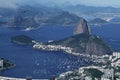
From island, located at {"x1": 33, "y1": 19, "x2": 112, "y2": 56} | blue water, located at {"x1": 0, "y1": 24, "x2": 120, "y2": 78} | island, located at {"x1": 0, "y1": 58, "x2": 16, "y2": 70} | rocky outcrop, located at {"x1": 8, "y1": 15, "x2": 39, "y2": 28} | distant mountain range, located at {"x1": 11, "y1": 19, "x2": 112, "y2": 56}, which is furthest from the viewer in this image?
rocky outcrop, located at {"x1": 8, "y1": 15, "x2": 39, "y2": 28}

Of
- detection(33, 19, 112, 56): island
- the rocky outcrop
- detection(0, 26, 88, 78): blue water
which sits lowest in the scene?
detection(0, 26, 88, 78): blue water

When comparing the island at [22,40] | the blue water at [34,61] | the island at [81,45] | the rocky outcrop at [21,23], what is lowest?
the blue water at [34,61]

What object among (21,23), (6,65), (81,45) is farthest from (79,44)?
(21,23)

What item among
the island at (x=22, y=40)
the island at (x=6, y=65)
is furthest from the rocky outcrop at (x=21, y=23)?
the island at (x=6, y=65)

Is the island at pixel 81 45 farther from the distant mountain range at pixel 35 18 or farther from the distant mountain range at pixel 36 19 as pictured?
the distant mountain range at pixel 36 19

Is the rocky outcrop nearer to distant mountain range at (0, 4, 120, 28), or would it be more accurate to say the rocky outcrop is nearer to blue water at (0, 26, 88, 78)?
distant mountain range at (0, 4, 120, 28)

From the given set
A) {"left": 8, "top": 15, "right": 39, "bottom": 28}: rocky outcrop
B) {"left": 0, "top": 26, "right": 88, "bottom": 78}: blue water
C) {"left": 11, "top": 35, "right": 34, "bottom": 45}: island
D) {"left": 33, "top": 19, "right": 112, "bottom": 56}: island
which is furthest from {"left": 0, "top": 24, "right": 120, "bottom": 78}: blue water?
{"left": 8, "top": 15, "right": 39, "bottom": 28}: rocky outcrop

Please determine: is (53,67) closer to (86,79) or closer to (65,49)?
(86,79)

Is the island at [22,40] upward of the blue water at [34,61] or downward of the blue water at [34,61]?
upward

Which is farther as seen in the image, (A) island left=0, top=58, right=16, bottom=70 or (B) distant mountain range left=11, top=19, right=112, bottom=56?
(B) distant mountain range left=11, top=19, right=112, bottom=56

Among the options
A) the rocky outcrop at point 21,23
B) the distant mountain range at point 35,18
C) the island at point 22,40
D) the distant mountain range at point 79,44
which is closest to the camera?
the distant mountain range at point 79,44

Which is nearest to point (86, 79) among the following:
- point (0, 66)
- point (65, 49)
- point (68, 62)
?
point (0, 66)
